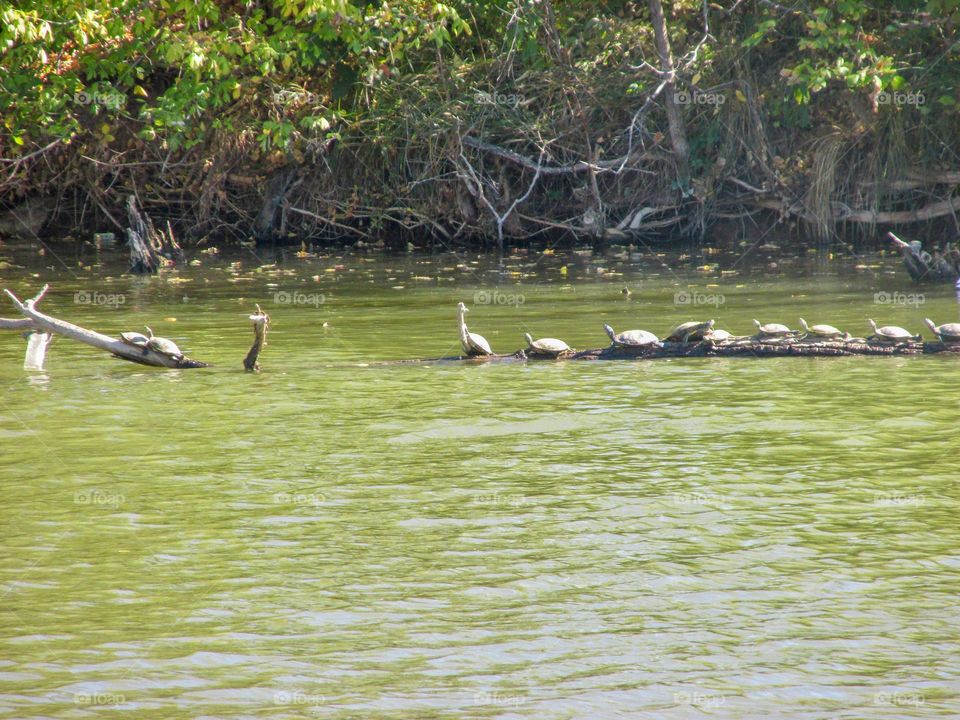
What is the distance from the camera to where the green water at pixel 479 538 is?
4.33 m

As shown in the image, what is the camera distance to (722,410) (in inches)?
330

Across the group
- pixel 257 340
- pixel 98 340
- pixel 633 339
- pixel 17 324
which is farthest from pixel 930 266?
pixel 17 324

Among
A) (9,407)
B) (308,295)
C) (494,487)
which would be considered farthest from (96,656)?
(308,295)

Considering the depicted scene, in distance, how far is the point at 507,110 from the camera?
760 inches

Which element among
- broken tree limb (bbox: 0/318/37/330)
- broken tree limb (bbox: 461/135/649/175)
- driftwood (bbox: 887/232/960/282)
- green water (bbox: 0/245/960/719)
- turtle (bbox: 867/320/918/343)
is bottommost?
green water (bbox: 0/245/960/719)

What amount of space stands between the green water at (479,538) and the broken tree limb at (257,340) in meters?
0.13

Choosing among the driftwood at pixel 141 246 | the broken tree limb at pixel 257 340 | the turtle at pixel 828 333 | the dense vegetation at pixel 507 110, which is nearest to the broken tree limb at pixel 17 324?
the broken tree limb at pixel 257 340

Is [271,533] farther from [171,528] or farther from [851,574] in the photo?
[851,574]

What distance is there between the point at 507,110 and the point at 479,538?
14274mm

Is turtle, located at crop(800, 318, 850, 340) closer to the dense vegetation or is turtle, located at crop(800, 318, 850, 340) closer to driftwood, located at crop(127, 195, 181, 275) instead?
the dense vegetation

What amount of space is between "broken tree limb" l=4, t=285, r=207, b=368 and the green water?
0.95ft

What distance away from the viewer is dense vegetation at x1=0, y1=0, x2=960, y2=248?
17859mm

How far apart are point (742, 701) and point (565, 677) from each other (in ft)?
1.97

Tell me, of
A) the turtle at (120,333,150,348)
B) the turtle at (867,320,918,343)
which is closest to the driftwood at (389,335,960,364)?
the turtle at (867,320,918,343)
